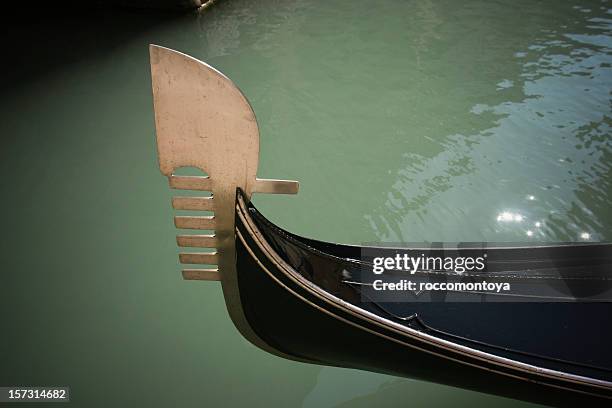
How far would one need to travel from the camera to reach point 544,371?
1050 mm

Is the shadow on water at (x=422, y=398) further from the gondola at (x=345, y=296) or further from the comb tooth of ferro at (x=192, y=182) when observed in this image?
the comb tooth of ferro at (x=192, y=182)

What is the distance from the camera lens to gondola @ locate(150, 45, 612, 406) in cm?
85

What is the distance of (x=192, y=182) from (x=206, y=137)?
118 millimetres

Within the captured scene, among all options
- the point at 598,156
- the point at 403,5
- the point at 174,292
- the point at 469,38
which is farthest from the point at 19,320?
the point at 403,5

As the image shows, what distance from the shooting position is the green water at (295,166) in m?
1.70

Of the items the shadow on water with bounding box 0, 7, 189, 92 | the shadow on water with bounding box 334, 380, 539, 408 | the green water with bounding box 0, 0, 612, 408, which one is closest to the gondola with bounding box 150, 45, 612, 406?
the green water with bounding box 0, 0, 612, 408

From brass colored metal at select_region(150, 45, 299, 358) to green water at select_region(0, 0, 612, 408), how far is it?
0.54 metres

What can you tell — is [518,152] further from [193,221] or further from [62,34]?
[62,34]

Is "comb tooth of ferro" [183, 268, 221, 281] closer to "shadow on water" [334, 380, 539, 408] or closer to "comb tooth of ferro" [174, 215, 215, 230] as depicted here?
"comb tooth of ferro" [174, 215, 215, 230]

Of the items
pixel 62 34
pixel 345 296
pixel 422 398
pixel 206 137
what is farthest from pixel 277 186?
pixel 62 34

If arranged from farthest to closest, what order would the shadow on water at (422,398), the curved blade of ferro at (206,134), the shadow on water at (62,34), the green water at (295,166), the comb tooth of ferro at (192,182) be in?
the shadow on water at (62,34) < the green water at (295,166) < the shadow on water at (422,398) < the comb tooth of ferro at (192,182) < the curved blade of ferro at (206,134)

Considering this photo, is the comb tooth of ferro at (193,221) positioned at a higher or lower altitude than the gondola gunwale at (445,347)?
higher

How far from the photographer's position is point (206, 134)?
861 millimetres

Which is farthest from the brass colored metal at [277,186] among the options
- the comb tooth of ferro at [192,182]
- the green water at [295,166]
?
the green water at [295,166]
